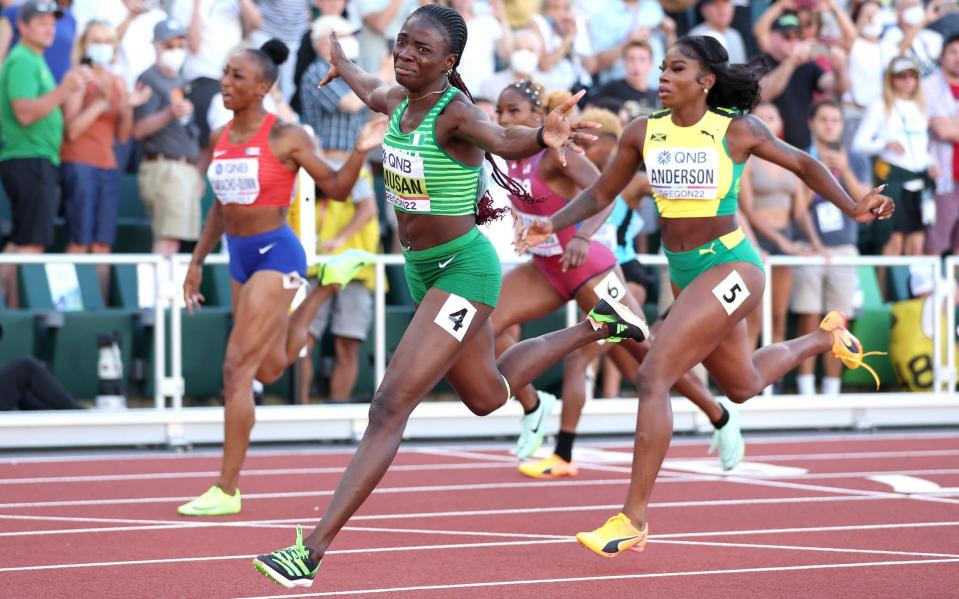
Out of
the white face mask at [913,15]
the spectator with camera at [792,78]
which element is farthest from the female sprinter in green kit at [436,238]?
the white face mask at [913,15]

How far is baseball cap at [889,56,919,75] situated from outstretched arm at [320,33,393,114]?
7992mm

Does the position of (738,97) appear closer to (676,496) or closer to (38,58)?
(676,496)

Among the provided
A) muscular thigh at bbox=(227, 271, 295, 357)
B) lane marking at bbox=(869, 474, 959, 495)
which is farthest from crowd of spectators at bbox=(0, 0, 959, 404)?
muscular thigh at bbox=(227, 271, 295, 357)

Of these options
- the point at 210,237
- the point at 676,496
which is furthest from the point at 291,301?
the point at 676,496

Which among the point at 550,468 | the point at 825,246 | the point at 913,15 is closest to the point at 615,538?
the point at 550,468

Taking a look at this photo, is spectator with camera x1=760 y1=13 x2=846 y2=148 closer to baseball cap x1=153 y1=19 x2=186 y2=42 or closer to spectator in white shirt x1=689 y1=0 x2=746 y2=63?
spectator in white shirt x1=689 y1=0 x2=746 y2=63

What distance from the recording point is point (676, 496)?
9016 mm

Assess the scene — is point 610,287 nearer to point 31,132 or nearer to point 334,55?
point 334,55

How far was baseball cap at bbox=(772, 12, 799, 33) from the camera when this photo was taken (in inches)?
580

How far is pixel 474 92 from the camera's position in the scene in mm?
13758

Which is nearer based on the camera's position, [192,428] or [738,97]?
[738,97]

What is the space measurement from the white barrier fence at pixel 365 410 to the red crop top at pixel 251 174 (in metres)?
2.74

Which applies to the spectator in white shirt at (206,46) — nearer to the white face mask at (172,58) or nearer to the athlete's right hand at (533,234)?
the white face mask at (172,58)

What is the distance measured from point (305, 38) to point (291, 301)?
17.0ft
